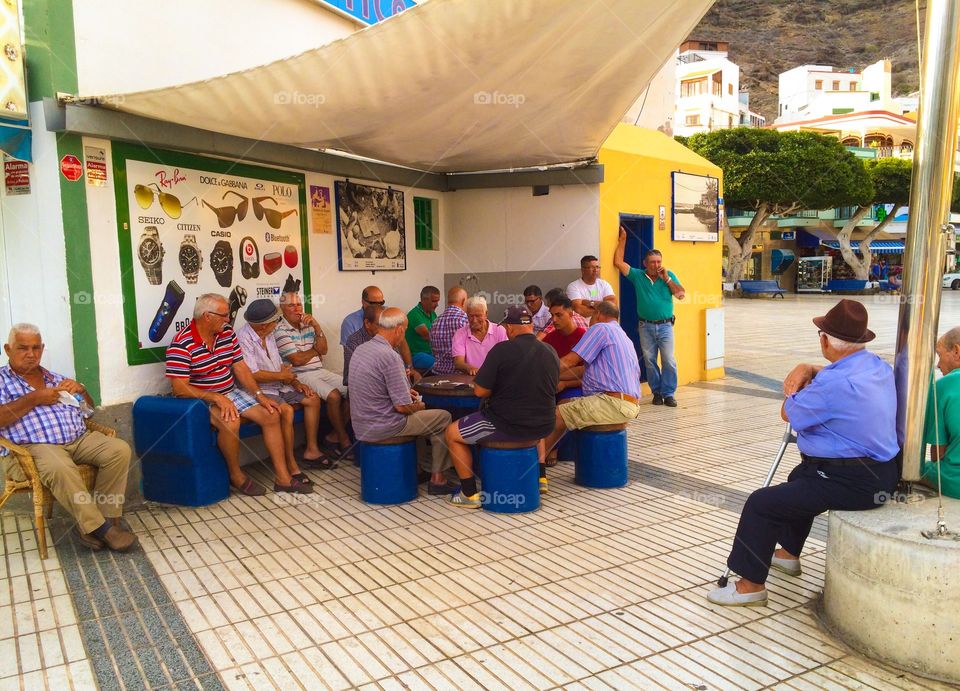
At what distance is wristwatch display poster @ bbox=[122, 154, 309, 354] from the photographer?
16.3 feet

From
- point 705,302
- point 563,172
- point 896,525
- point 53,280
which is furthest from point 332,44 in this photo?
point 705,302

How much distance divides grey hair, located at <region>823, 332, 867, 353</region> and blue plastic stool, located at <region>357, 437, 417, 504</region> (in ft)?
9.19

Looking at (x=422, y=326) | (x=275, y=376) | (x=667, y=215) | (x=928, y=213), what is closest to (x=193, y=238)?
(x=275, y=376)

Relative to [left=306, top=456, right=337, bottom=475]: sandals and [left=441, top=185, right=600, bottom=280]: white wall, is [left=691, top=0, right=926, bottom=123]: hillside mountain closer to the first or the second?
[left=441, top=185, right=600, bottom=280]: white wall

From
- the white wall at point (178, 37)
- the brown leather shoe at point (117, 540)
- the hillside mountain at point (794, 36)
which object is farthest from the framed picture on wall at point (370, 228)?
the hillside mountain at point (794, 36)

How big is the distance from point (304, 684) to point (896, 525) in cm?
250

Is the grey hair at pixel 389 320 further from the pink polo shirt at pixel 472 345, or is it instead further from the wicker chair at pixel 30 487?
the wicker chair at pixel 30 487

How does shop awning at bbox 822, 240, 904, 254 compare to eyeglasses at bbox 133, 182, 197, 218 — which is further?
shop awning at bbox 822, 240, 904, 254

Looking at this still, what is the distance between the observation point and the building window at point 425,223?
311 inches

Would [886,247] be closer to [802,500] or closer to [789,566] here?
[789,566]

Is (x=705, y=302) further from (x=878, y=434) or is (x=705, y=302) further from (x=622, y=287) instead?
(x=878, y=434)

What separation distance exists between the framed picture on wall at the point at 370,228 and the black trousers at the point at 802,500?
15.7ft

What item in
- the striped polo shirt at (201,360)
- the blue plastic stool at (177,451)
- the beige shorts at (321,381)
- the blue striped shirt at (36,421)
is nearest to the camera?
the blue striped shirt at (36,421)

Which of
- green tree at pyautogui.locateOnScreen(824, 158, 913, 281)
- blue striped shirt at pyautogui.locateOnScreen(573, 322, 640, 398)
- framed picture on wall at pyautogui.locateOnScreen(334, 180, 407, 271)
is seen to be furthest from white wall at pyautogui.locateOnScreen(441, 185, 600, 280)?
green tree at pyautogui.locateOnScreen(824, 158, 913, 281)
